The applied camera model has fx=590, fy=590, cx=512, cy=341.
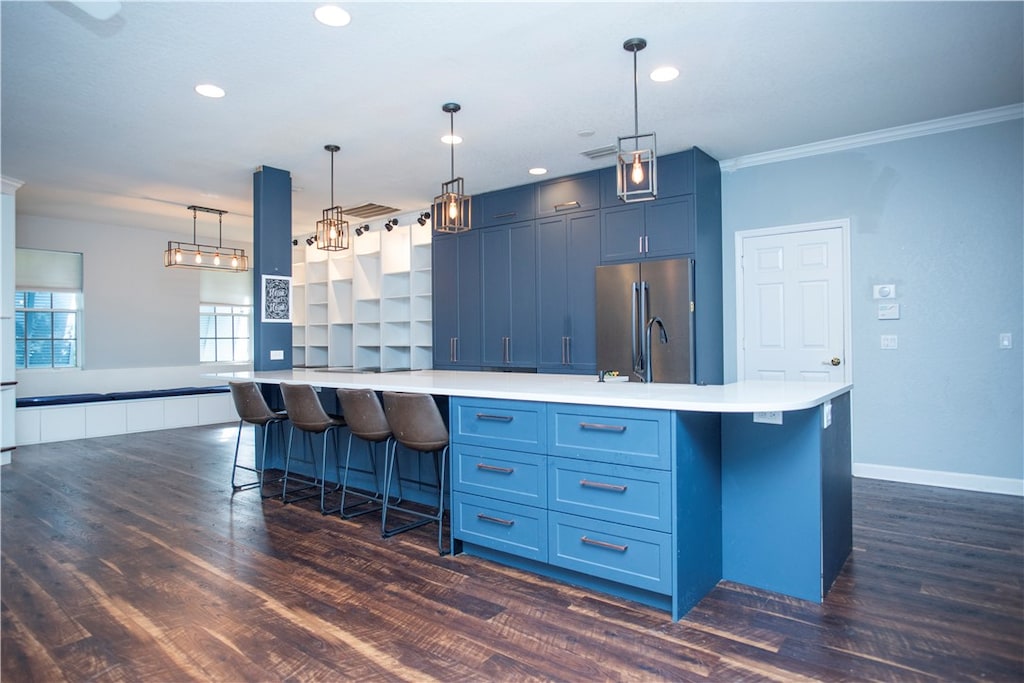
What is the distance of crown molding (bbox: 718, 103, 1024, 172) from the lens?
4.11 metres

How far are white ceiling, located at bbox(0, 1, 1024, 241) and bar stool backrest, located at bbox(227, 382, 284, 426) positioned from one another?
1.93 meters

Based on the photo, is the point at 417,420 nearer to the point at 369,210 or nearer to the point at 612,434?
the point at 612,434

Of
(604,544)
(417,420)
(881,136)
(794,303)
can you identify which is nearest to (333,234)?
(417,420)

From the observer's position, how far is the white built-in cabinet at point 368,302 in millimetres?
7137

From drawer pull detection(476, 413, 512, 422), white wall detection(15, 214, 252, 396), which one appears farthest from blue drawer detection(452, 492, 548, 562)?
white wall detection(15, 214, 252, 396)

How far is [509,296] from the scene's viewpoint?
20.1 ft

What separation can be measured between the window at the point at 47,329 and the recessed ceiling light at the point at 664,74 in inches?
310

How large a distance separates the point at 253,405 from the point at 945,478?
16.9ft

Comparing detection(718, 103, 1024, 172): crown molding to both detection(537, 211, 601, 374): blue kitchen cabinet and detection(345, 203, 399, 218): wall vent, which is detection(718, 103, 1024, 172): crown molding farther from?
detection(345, 203, 399, 218): wall vent

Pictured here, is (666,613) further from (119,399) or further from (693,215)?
(119,399)

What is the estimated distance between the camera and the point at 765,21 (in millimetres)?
2945

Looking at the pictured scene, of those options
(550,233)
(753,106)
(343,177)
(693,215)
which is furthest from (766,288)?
(343,177)

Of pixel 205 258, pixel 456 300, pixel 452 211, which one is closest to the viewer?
pixel 452 211

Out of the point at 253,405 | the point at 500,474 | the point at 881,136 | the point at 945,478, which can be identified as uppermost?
the point at 881,136
